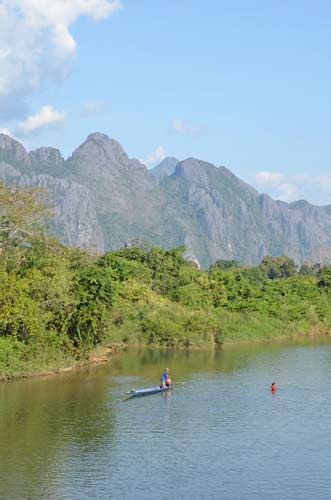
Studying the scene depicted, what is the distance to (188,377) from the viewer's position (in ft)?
124

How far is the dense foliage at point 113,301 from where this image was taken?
36.1 meters

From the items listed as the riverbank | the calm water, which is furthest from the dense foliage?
the calm water

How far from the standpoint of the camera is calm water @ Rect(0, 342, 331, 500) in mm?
20062

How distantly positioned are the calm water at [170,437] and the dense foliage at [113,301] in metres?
2.17

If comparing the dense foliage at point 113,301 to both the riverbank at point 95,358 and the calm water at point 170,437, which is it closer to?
the riverbank at point 95,358

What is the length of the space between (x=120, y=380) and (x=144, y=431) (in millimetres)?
10812

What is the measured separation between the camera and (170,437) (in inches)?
990

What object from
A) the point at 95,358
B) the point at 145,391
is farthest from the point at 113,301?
the point at 145,391

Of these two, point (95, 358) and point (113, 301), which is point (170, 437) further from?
point (113, 301)

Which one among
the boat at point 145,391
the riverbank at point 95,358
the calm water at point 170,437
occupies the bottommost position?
the calm water at point 170,437

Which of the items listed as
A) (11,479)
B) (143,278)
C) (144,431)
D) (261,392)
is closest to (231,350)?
(143,278)

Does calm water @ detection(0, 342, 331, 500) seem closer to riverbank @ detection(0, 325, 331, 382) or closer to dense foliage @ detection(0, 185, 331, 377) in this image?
riverbank @ detection(0, 325, 331, 382)

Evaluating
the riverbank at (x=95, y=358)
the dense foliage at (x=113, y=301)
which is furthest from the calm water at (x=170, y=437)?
the dense foliage at (x=113, y=301)

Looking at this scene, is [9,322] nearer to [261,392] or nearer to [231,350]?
[261,392]
